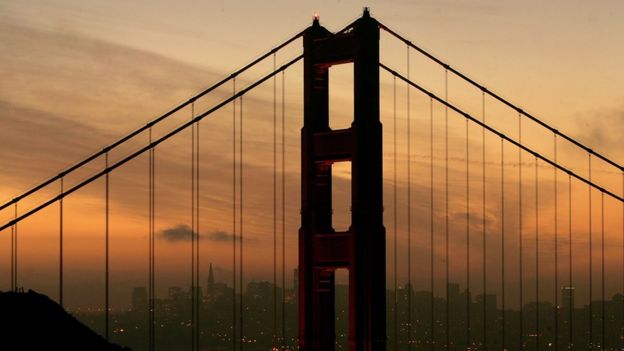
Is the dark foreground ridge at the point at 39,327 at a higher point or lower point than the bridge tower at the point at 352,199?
lower

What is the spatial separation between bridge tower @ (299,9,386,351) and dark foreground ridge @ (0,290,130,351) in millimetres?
7117

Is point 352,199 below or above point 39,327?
above

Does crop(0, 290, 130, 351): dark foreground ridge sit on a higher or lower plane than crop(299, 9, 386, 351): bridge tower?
lower

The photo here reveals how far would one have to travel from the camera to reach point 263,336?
180 metres

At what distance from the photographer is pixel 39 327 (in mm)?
47438

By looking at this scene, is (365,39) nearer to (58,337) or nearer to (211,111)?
(211,111)

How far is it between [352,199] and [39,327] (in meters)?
11.9

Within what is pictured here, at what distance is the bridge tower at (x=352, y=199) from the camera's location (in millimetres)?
45781

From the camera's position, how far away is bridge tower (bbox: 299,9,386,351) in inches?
1802

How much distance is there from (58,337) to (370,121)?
13.2m

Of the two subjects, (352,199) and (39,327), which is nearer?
(352,199)

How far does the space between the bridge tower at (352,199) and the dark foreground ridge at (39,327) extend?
7.12 m

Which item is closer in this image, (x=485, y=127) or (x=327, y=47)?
(x=327, y=47)

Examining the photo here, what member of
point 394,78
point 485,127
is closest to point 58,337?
point 394,78
